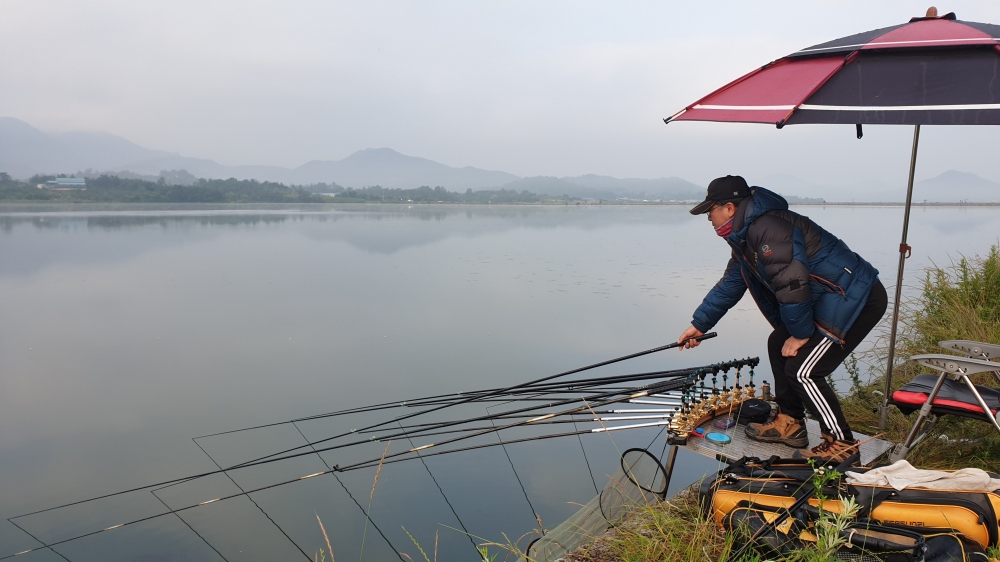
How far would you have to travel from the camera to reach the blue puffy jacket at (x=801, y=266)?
9.71 feet

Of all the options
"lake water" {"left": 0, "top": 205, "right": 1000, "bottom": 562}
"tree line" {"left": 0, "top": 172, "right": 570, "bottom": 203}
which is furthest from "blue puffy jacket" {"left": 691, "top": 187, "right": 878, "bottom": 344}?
"tree line" {"left": 0, "top": 172, "right": 570, "bottom": 203}

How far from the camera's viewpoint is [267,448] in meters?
7.21

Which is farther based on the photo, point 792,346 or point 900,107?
point 792,346

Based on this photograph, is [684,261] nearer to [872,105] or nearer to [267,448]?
[267,448]

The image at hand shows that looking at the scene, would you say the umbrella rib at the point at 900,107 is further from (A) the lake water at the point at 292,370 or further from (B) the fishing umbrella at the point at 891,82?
(A) the lake water at the point at 292,370

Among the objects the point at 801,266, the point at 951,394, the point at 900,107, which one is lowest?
the point at 951,394

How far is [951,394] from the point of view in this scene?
3.32m

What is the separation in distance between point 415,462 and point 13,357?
8879mm

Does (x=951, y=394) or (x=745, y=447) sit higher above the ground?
(x=951, y=394)

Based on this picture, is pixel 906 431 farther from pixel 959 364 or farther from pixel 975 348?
pixel 959 364

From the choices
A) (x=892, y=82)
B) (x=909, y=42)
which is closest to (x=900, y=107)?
(x=892, y=82)

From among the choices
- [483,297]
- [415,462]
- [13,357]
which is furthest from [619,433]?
[13,357]

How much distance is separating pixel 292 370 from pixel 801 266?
852 cm

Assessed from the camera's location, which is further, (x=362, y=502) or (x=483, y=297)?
(x=483, y=297)
